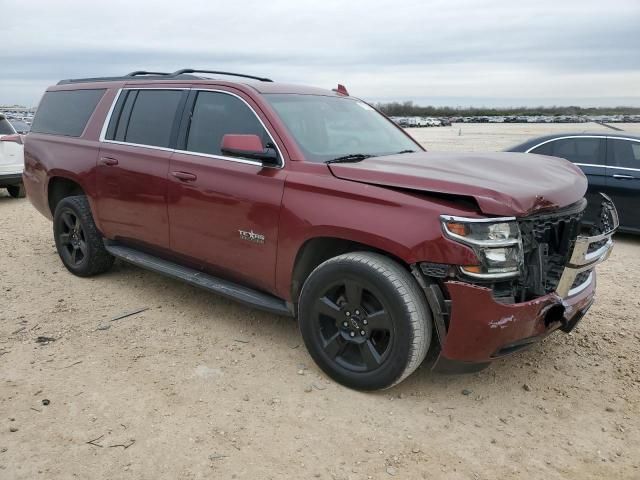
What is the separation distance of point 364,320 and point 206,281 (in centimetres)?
145

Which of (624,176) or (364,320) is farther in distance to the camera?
(624,176)

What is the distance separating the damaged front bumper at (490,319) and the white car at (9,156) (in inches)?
373

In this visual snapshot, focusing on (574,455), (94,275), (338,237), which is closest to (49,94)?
(94,275)

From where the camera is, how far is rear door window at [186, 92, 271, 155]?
393cm

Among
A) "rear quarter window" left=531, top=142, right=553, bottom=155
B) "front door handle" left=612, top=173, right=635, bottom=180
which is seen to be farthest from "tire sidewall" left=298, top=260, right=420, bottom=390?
"rear quarter window" left=531, top=142, right=553, bottom=155

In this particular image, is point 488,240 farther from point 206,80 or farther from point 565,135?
point 565,135

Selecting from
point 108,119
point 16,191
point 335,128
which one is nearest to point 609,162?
point 335,128

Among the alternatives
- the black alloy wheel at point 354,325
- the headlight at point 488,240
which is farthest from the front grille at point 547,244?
the black alloy wheel at point 354,325

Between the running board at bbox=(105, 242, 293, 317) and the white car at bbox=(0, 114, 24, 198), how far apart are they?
6.35 metres

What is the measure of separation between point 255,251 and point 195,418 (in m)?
1.17

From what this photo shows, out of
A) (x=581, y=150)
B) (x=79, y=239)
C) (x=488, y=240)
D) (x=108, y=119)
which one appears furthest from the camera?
(x=581, y=150)

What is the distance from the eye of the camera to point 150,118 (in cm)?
465

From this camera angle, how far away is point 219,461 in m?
2.73

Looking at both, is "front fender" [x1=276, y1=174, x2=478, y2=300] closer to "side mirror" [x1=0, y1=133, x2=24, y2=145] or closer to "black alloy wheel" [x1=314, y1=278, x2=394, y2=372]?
"black alloy wheel" [x1=314, y1=278, x2=394, y2=372]
